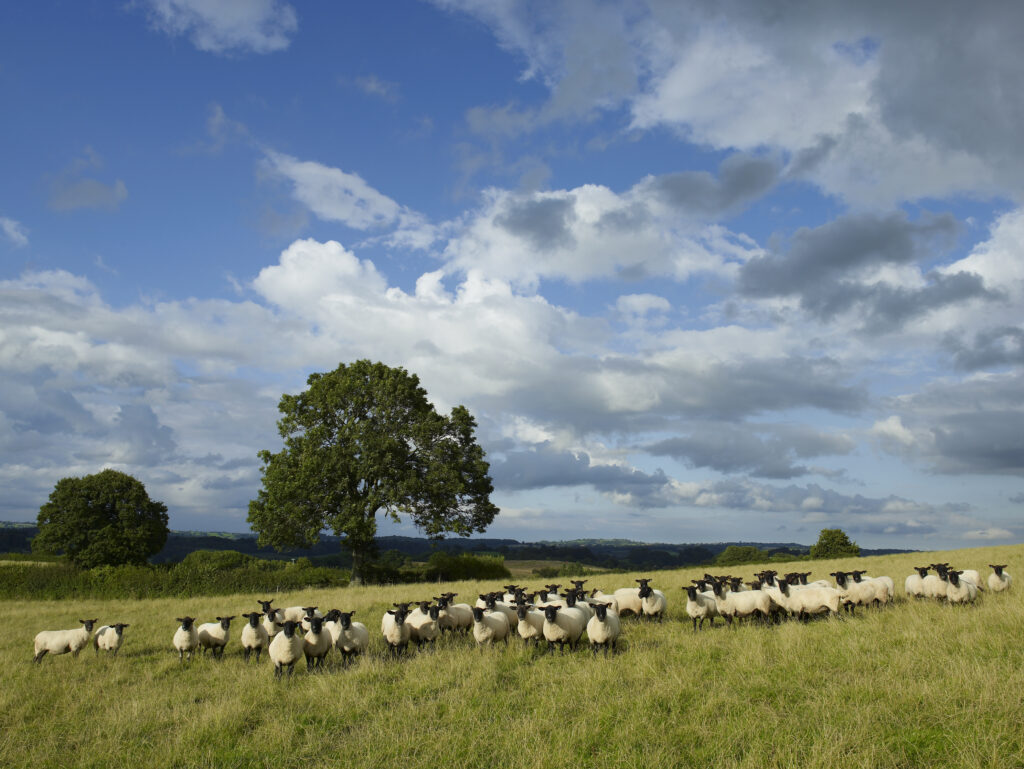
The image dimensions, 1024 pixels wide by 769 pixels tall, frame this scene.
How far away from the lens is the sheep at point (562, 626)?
43.2 feet

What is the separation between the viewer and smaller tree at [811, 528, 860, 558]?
60.0 meters

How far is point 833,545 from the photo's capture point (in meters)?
60.9

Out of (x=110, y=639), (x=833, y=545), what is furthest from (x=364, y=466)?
(x=833, y=545)

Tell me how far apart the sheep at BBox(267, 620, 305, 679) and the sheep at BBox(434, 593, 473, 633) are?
3.82 metres

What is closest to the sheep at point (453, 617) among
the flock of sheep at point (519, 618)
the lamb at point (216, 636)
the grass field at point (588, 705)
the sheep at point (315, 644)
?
the flock of sheep at point (519, 618)

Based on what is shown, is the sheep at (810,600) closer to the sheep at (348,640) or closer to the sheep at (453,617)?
the sheep at (453,617)

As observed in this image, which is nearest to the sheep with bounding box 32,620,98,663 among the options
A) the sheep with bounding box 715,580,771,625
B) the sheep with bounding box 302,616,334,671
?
the sheep with bounding box 302,616,334,671

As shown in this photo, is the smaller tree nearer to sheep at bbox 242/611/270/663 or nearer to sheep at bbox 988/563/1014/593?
sheep at bbox 988/563/1014/593

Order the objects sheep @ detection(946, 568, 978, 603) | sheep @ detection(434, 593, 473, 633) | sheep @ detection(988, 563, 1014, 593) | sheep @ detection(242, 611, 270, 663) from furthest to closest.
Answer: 1. sheep @ detection(988, 563, 1014, 593)
2. sheep @ detection(946, 568, 978, 603)
3. sheep @ detection(434, 593, 473, 633)
4. sheep @ detection(242, 611, 270, 663)

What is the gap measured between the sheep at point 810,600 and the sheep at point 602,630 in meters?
5.83

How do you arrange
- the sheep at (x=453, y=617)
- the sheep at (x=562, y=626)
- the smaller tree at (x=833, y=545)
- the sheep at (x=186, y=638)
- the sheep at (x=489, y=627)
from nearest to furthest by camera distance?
the sheep at (x=562, y=626), the sheep at (x=489, y=627), the sheep at (x=186, y=638), the sheep at (x=453, y=617), the smaller tree at (x=833, y=545)

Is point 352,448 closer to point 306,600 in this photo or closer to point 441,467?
point 441,467

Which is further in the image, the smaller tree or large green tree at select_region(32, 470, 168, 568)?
the smaller tree

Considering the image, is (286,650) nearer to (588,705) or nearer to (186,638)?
(186,638)
